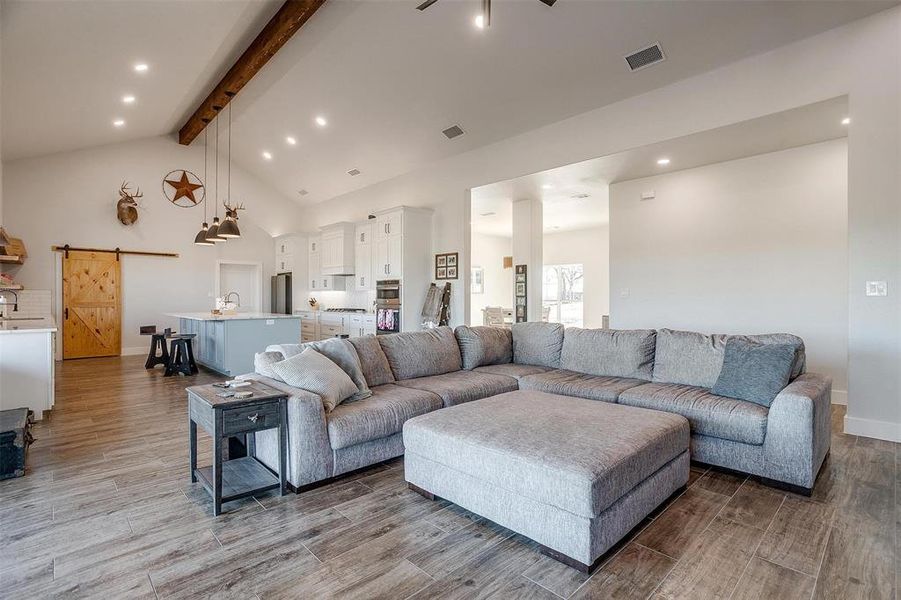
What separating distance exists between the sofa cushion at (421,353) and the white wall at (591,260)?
24.8 feet

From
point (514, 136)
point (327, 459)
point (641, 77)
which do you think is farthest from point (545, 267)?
point (327, 459)

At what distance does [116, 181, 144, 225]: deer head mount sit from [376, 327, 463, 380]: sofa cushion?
7442 mm

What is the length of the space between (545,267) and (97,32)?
996cm

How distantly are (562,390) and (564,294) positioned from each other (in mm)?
8603

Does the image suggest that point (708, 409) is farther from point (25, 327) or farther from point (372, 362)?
point (25, 327)

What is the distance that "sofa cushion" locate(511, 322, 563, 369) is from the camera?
4.28 meters

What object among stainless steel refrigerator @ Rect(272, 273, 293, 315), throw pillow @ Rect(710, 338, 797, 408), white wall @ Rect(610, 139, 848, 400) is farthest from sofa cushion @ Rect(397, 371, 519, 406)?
stainless steel refrigerator @ Rect(272, 273, 293, 315)

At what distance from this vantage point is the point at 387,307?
24.6 ft

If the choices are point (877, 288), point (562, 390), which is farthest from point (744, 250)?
point (562, 390)

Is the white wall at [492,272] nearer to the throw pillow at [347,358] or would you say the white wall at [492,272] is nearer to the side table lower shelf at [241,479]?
the throw pillow at [347,358]

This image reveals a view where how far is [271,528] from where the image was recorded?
7.25ft

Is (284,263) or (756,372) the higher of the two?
(284,263)

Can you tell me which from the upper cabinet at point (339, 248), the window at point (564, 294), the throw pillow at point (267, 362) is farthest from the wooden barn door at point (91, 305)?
the window at point (564, 294)

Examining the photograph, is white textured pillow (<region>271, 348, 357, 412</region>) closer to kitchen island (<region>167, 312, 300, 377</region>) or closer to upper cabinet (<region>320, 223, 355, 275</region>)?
kitchen island (<region>167, 312, 300, 377</region>)
